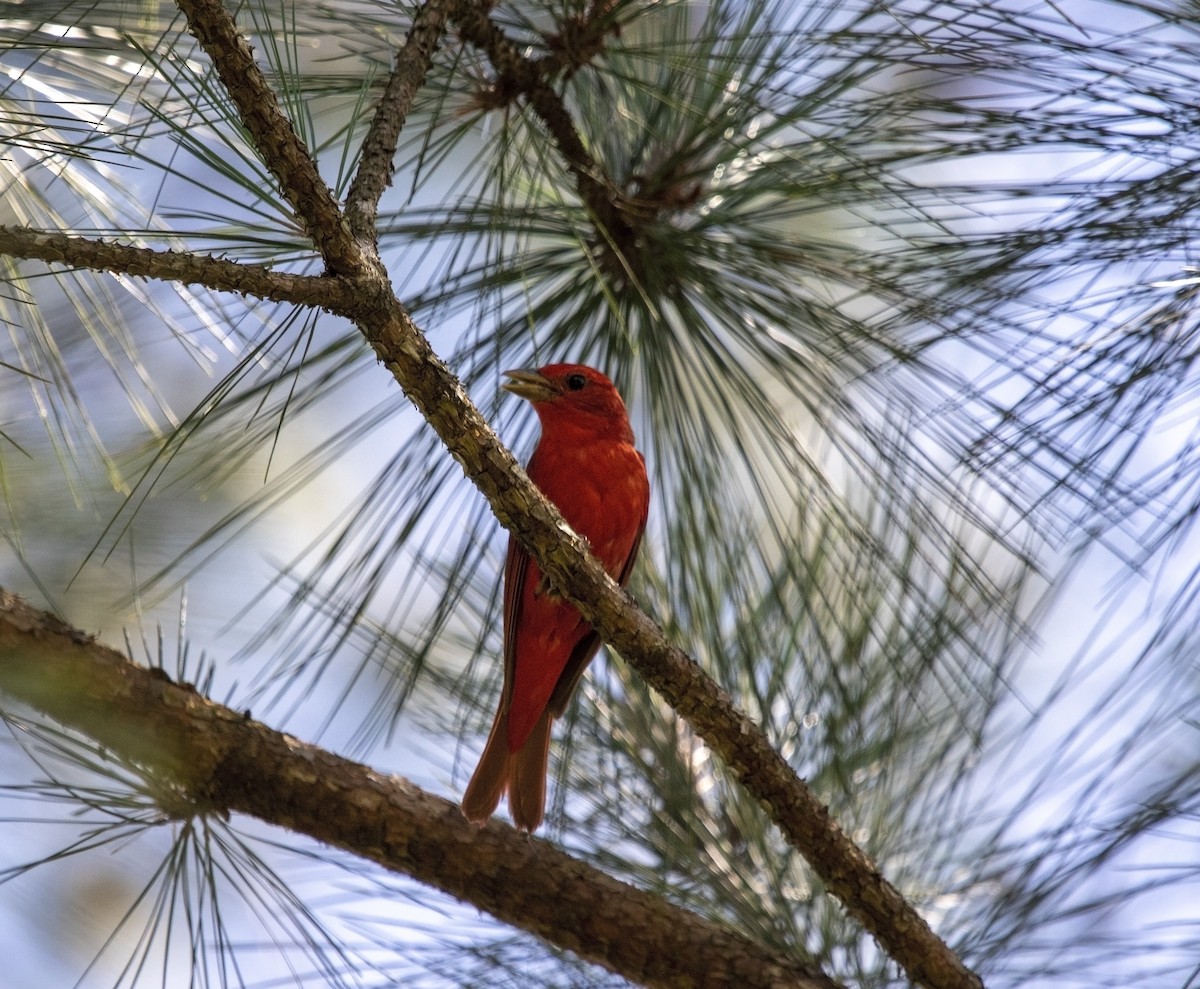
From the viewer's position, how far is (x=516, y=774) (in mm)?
3004

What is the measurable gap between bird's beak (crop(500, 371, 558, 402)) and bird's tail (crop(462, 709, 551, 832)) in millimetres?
817

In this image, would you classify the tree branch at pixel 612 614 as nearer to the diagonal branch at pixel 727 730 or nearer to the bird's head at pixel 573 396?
the diagonal branch at pixel 727 730

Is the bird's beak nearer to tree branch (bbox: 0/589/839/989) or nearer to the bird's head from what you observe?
the bird's head

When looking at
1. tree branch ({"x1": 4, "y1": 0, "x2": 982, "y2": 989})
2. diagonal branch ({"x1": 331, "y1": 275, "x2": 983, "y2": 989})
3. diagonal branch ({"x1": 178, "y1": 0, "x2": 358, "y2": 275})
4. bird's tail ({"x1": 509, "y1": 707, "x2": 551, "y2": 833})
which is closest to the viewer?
diagonal branch ({"x1": 178, "y1": 0, "x2": 358, "y2": 275})

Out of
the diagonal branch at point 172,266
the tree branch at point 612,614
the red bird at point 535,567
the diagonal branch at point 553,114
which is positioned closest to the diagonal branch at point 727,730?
the tree branch at point 612,614

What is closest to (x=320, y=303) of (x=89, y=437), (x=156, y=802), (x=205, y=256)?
(x=205, y=256)

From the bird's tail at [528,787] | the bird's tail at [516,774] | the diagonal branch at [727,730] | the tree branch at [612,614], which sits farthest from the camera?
the bird's tail at [528,787]

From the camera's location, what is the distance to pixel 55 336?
262 cm

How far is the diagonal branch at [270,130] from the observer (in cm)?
177

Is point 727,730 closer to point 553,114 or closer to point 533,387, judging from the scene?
point 533,387

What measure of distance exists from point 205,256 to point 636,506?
5.29 feet

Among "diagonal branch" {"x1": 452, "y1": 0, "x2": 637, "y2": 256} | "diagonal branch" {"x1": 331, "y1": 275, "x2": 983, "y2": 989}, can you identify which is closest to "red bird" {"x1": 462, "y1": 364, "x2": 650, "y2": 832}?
"diagonal branch" {"x1": 452, "y1": 0, "x2": 637, "y2": 256}

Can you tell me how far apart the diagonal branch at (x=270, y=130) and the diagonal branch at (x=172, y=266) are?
0.07m

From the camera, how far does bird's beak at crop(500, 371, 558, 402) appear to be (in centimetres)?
302
